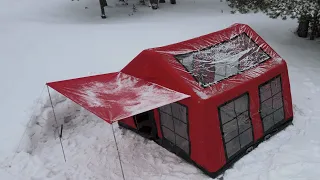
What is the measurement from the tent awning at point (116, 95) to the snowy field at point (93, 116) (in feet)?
4.42

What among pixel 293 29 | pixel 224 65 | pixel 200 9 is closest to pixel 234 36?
pixel 224 65

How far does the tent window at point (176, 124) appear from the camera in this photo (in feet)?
19.0

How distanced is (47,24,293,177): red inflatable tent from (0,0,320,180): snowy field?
0.39m

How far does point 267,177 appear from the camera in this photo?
552 cm

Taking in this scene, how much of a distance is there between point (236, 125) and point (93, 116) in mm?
3502

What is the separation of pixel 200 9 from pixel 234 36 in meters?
10.8

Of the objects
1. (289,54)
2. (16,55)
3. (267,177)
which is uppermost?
(16,55)

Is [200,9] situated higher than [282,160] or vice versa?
[200,9]

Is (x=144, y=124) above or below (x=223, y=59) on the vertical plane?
below

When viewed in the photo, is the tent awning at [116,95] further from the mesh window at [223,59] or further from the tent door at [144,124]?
the tent door at [144,124]

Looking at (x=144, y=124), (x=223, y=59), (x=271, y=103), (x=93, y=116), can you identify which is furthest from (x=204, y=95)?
(x=93, y=116)

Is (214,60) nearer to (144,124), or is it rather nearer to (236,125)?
(236,125)

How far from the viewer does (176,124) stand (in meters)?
6.02

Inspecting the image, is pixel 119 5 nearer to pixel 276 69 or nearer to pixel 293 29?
pixel 293 29
